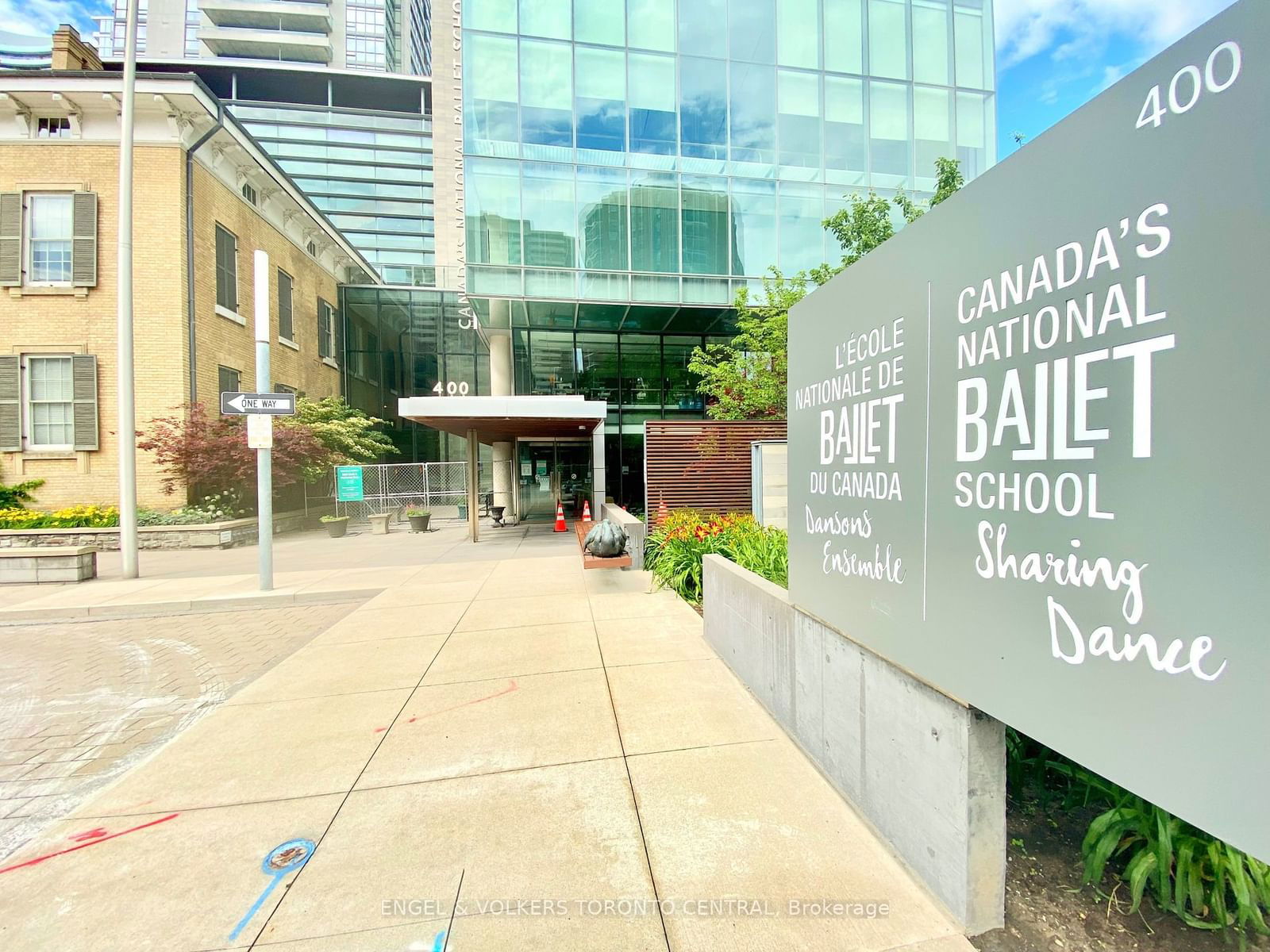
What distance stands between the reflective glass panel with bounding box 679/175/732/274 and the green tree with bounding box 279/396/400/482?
13.4 m

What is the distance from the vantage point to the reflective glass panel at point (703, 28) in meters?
16.6

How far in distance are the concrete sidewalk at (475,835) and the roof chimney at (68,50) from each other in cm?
2155

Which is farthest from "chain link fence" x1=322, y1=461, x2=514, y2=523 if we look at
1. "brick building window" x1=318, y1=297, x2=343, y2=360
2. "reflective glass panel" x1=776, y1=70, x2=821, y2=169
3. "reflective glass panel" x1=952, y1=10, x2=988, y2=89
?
"reflective glass panel" x1=952, y1=10, x2=988, y2=89

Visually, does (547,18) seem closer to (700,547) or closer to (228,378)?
(228,378)

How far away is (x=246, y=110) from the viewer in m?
46.1

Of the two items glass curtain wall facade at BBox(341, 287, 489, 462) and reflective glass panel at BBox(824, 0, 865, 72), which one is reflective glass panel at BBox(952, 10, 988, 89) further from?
glass curtain wall facade at BBox(341, 287, 489, 462)

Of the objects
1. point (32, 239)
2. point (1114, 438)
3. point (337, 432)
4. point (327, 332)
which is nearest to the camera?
point (1114, 438)

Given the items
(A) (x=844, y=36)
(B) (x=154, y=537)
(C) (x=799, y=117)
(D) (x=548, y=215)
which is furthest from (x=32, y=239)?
(A) (x=844, y=36)

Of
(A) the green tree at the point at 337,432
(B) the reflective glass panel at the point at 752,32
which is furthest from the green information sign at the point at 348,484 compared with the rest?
(B) the reflective glass panel at the point at 752,32

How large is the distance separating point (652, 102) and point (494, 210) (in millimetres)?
5916

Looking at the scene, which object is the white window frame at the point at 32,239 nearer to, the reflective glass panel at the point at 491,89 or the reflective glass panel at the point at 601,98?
the reflective glass panel at the point at 491,89

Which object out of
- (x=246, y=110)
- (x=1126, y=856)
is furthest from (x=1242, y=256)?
(x=246, y=110)

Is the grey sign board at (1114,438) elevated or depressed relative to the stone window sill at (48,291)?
depressed

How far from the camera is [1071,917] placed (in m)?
2.11
